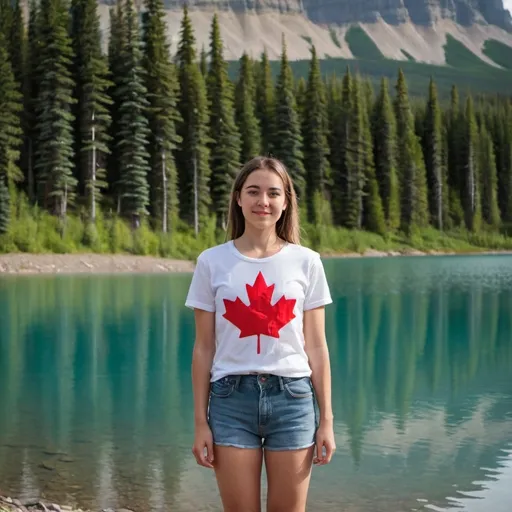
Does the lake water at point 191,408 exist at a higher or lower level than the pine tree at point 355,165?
lower

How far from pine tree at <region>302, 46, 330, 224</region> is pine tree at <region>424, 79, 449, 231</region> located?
21.5 meters

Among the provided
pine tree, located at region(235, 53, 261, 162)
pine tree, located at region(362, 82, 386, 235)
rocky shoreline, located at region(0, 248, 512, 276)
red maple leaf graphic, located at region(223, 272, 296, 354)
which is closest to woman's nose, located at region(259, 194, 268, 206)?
red maple leaf graphic, located at region(223, 272, 296, 354)

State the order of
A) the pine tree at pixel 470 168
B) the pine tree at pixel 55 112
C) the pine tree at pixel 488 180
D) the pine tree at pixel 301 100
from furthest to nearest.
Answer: the pine tree at pixel 488 180, the pine tree at pixel 470 168, the pine tree at pixel 301 100, the pine tree at pixel 55 112

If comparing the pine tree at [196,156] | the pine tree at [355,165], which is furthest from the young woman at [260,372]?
the pine tree at [355,165]

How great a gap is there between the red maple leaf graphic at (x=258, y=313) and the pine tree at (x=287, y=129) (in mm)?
73291

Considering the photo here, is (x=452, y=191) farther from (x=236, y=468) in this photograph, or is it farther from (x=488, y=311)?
(x=236, y=468)

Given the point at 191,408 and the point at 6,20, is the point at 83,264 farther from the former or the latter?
the point at 191,408

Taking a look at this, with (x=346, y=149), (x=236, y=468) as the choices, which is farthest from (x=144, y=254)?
(x=236, y=468)

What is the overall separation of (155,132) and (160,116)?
5.53 ft

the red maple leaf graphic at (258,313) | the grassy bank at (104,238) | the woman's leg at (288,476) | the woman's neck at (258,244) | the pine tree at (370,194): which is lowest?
the woman's leg at (288,476)

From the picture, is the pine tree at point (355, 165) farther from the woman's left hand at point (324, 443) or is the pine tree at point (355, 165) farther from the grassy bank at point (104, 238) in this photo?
the woman's left hand at point (324, 443)

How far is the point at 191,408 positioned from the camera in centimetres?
1451

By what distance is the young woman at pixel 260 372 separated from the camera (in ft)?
15.6

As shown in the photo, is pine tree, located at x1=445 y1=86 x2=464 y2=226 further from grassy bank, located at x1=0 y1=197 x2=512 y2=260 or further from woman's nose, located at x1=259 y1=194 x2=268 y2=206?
woman's nose, located at x1=259 y1=194 x2=268 y2=206
